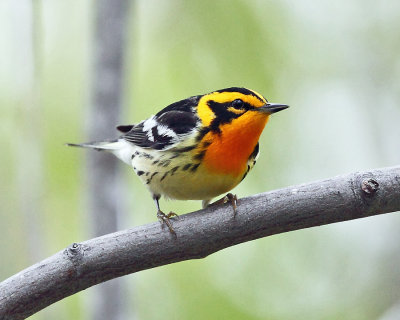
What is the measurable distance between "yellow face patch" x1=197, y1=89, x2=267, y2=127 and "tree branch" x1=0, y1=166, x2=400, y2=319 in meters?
1.09

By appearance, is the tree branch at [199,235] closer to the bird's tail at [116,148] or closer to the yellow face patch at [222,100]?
the yellow face patch at [222,100]

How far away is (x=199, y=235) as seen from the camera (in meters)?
3.20

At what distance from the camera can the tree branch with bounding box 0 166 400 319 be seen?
2.88 meters

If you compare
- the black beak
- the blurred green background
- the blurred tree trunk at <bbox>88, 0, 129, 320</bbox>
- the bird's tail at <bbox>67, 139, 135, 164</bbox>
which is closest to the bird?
the black beak

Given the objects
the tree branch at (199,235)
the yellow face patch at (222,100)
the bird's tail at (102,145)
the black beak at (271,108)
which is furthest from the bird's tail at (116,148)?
the tree branch at (199,235)

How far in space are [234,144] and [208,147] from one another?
18cm

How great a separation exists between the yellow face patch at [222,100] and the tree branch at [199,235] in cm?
109

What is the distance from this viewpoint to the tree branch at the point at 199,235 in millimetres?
2877

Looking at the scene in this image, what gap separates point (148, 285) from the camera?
7.08 m

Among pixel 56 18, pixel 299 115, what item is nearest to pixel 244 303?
pixel 299 115

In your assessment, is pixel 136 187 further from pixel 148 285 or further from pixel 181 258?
pixel 181 258

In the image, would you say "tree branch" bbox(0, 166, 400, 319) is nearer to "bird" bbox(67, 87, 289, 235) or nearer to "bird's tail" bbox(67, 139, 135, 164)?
"bird" bbox(67, 87, 289, 235)

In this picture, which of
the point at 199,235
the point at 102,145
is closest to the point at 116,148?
the point at 102,145

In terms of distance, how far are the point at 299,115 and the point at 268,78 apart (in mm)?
927
